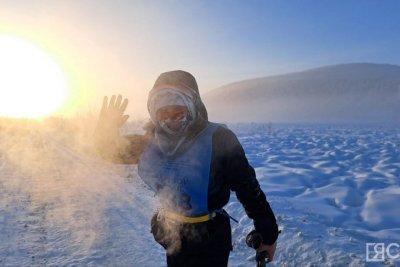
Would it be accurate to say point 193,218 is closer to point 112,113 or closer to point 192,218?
point 192,218

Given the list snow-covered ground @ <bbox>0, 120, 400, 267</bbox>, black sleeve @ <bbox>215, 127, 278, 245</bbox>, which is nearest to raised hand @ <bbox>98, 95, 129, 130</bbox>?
black sleeve @ <bbox>215, 127, 278, 245</bbox>

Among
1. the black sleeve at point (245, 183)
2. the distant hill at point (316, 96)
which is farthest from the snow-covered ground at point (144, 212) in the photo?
the distant hill at point (316, 96)

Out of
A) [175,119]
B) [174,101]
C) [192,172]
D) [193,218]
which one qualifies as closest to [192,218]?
[193,218]

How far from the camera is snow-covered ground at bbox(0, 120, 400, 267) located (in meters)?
4.22

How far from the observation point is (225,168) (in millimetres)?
1935

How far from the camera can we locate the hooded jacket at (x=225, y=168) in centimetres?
192

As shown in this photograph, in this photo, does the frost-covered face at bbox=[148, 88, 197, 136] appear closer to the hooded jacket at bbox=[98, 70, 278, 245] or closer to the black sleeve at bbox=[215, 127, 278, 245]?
the hooded jacket at bbox=[98, 70, 278, 245]

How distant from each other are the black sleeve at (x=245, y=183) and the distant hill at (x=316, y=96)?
4351cm

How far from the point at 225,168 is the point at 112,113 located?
791 mm

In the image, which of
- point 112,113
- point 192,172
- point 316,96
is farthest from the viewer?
point 316,96

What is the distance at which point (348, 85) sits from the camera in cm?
6881

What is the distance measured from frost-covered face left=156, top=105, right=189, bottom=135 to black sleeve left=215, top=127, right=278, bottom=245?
20cm

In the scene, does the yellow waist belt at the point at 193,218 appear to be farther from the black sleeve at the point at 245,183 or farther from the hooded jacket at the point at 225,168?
the black sleeve at the point at 245,183

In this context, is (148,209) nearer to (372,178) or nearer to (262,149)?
(372,178)
